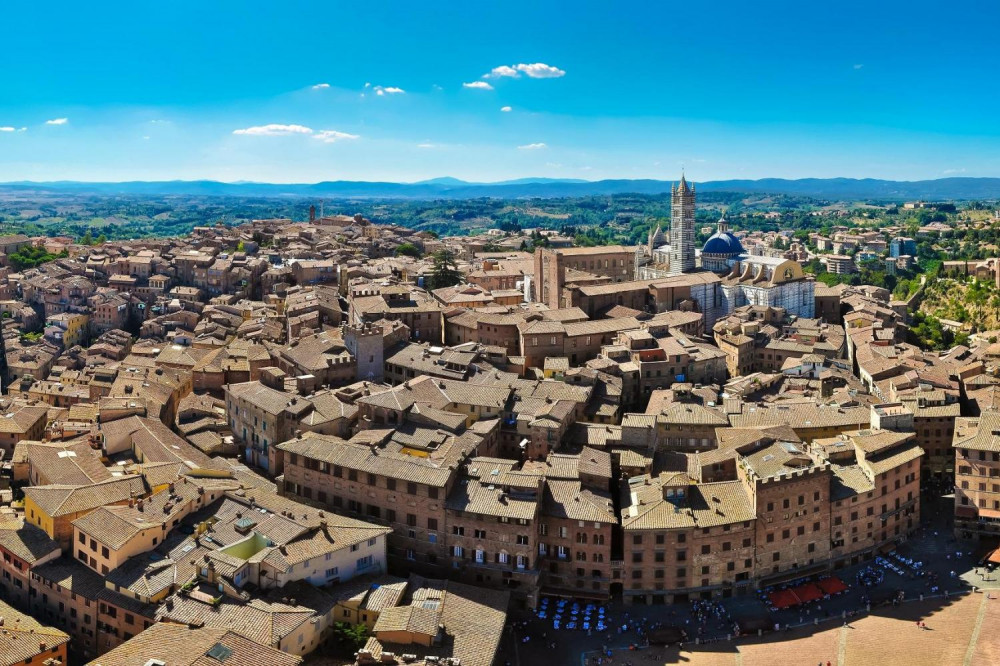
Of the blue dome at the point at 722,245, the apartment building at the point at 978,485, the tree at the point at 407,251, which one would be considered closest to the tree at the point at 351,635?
the apartment building at the point at 978,485

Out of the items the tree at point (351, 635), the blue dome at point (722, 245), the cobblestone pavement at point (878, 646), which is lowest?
the cobblestone pavement at point (878, 646)

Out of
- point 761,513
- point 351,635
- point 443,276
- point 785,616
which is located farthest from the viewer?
point 443,276

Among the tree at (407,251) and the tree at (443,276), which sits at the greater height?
the tree at (407,251)

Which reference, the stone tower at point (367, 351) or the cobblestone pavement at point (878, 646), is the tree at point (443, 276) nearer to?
the stone tower at point (367, 351)

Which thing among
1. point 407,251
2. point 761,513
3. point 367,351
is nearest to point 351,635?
point 761,513

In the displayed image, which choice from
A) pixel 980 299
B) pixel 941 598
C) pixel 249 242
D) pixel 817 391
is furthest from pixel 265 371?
pixel 980 299

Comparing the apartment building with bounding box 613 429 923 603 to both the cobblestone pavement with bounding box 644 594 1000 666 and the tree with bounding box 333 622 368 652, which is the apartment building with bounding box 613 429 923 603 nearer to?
the cobblestone pavement with bounding box 644 594 1000 666

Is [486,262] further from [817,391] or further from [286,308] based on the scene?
[817,391]

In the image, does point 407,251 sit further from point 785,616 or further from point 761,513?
point 785,616
